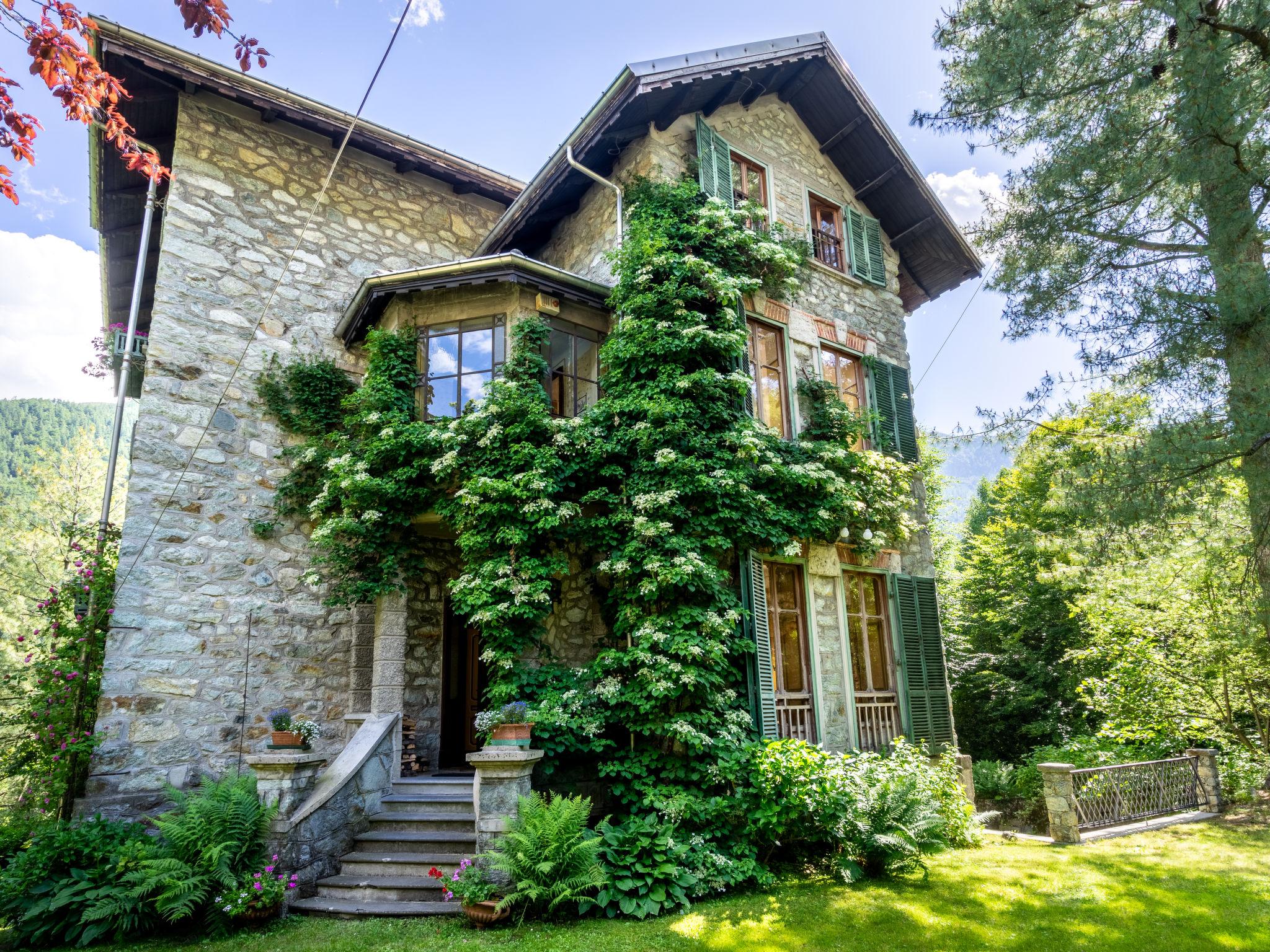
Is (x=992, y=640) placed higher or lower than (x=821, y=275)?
lower

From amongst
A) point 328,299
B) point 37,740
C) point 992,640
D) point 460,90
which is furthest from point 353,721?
point 992,640

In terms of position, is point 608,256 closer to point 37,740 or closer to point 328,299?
point 328,299

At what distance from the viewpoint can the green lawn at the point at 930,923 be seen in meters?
5.16

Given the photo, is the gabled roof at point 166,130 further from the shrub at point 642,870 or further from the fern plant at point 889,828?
the fern plant at point 889,828

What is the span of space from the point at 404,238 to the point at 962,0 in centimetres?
781

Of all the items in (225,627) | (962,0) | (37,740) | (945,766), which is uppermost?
(962,0)

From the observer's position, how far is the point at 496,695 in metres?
7.22

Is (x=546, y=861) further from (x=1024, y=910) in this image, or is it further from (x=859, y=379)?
(x=859, y=379)

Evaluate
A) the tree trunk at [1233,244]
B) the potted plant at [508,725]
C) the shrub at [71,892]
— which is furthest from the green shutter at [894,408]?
the shrub at [71,892]

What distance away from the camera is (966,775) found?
31.3 feet

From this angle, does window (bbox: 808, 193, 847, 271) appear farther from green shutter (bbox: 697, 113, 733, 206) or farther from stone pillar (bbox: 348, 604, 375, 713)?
stone pillar (bbox: 348, 604, 375, 713)

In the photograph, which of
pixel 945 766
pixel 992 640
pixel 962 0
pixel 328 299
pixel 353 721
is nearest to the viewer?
pixel 962 0

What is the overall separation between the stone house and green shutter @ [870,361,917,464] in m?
0.04

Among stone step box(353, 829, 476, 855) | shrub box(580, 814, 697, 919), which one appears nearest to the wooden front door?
shrub box(580, 814, 697, 919)
